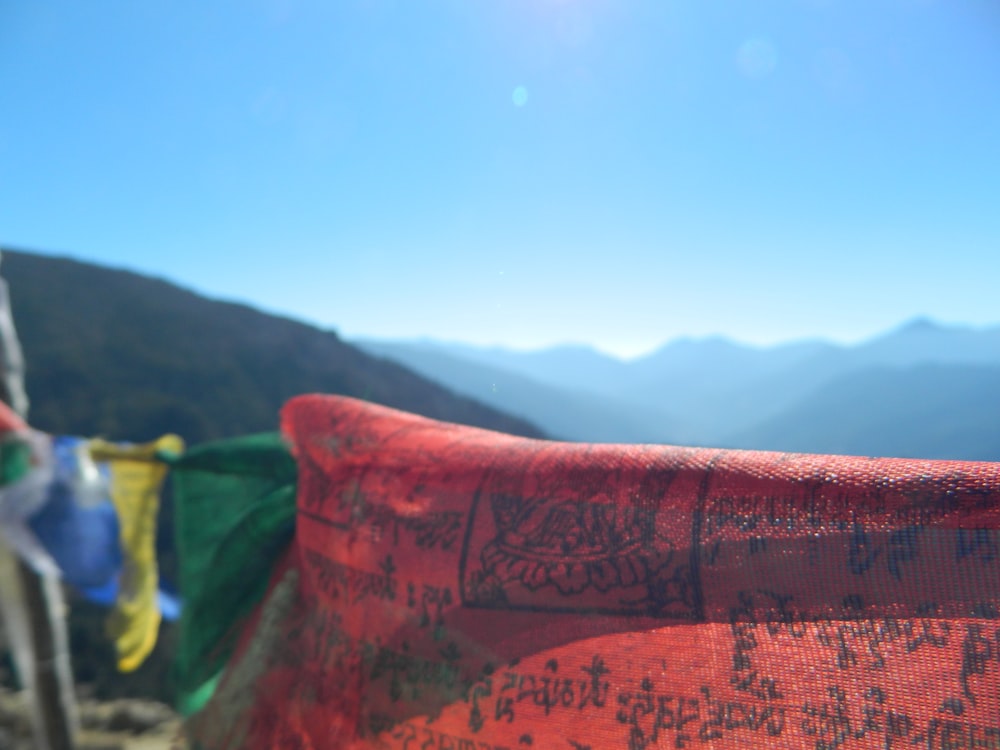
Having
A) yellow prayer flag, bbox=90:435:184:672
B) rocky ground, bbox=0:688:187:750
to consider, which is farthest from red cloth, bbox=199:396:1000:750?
rocky ground, bbox=0:688:187:750

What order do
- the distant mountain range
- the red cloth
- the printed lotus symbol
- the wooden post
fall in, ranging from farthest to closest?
the distant mountain range, the wooden post, the printed lotus symbol, the red cloth

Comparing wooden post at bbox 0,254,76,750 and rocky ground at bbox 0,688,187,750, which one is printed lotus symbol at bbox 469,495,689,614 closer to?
wooden post at bbox 0,254,76,750

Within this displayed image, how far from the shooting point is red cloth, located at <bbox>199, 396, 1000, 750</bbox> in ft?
2.23

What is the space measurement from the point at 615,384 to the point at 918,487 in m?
98.0

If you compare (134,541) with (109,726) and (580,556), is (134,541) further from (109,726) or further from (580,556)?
(109,726)

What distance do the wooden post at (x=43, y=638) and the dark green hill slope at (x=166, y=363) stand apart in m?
10.3

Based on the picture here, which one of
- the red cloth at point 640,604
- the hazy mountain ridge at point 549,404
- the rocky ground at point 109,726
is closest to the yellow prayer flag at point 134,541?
the red cloth at point 640,604

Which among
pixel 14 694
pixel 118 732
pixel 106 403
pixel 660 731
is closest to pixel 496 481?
pixel 660 731

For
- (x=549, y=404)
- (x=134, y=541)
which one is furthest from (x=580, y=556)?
(x=549, y=404)

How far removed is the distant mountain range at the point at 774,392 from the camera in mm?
20734

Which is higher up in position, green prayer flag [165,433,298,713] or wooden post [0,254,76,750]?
green prayer flag [165,433,298,713]

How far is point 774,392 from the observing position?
Result: 2463 inches

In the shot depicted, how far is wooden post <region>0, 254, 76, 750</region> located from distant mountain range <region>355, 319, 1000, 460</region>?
2.06 meters

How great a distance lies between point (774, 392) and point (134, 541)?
67.6 metres
